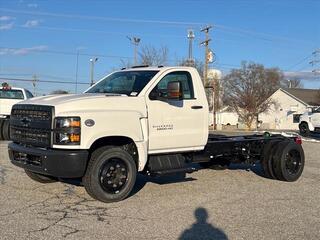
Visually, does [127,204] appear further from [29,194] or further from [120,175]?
[29,194]

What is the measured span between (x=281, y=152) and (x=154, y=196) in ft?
11.4

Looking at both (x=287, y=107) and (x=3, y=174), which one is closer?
(x=3, y=174)

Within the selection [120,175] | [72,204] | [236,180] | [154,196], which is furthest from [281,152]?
[72,204]

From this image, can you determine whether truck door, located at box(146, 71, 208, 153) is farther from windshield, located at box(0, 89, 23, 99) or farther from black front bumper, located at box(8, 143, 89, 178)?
windshield, located at box(0, 89, 23, 99)

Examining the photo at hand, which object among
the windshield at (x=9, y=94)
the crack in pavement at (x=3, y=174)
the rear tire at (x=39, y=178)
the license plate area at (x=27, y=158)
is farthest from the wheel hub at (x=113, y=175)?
the windshield at (x=9, y=94)

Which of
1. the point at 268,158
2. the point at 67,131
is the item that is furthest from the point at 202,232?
the point at 268,158

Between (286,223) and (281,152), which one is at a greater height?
(281,152)

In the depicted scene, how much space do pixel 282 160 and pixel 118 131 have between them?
4.24 meters

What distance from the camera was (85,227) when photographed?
622 centimetres

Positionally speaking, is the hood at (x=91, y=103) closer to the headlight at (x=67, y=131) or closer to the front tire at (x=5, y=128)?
the headlight at (x=67, y=131)

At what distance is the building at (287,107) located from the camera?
66.2 metres

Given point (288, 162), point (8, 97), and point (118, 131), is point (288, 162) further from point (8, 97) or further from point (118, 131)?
point (8, 97)

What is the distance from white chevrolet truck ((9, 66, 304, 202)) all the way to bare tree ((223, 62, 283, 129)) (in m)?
56.3

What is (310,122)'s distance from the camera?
29797 mm
